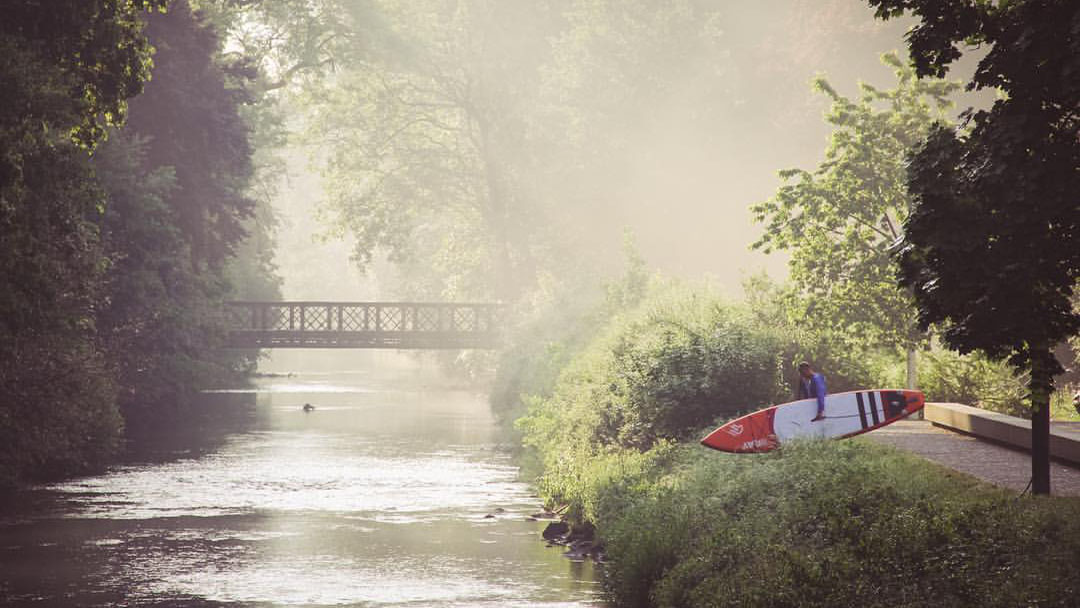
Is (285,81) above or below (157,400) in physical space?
above

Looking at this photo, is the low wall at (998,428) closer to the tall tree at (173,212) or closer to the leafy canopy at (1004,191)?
the leafy canopy at (1004,191)

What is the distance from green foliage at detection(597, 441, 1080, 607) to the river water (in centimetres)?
177

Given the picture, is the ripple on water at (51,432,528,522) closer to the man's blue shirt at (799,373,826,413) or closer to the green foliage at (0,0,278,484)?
the green foliage at (0,0,278,484)

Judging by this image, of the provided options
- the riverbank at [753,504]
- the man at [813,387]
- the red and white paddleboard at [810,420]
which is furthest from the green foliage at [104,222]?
the man at [813,387]

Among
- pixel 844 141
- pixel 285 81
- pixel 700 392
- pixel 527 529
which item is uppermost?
pixel 285 81

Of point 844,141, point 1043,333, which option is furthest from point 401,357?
point 1043,333

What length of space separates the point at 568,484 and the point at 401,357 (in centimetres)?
9400

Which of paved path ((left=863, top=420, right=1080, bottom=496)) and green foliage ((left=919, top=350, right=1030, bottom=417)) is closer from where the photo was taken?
paved path ((left=863, top=420, right=1080, bottom=496))

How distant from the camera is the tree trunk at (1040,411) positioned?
14.0m

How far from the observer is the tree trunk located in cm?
1405

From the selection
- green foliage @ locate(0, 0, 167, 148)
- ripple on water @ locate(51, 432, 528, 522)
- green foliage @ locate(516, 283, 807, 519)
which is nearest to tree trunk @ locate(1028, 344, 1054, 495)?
green foliage @ locate(516, 283, 807, 519)

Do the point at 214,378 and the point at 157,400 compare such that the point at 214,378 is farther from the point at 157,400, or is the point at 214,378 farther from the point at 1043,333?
the point at 1043,333

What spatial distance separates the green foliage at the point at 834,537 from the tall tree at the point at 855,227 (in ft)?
29.1

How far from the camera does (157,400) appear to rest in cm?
4531
